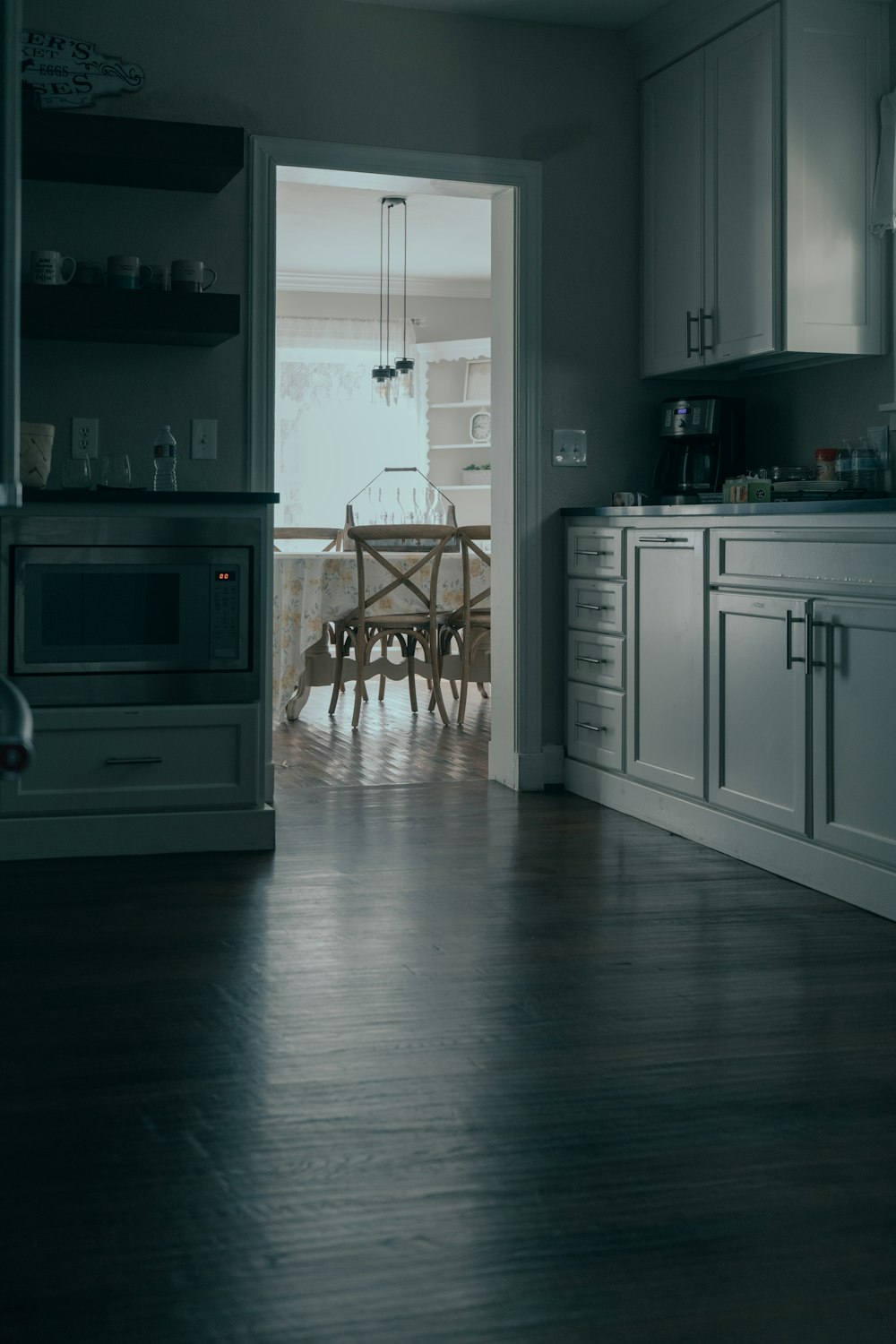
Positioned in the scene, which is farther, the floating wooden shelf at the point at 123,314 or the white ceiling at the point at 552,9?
the white ceiling at the point at 552,9

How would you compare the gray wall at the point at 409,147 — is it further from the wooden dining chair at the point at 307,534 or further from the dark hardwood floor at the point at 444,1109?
the wooden dining chair at the point at 307,534

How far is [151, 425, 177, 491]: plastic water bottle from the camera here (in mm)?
3752

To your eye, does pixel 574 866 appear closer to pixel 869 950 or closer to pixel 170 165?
pixel 869 950

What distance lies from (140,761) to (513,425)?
5.74 feet

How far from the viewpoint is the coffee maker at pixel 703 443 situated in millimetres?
4191

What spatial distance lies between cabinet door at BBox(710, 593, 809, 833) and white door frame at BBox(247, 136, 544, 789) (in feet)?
3.34

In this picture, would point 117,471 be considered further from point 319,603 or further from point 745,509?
point 319,603

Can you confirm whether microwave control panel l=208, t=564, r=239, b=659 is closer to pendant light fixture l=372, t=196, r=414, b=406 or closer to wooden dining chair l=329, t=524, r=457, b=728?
wooden dining chair l=329, t=524, r=457, b=728

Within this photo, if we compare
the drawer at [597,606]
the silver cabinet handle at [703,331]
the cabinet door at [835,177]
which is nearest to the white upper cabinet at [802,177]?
the cabinet door at [835,177]

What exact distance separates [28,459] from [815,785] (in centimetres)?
220

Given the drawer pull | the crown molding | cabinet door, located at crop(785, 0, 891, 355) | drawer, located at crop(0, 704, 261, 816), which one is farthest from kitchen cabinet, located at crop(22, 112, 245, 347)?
the crown molding

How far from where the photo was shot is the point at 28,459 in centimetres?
355

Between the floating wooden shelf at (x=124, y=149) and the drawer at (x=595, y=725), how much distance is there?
1904 millimetres

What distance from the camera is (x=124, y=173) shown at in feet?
12.1
